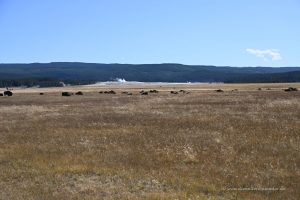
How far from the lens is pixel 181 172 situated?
1531cm

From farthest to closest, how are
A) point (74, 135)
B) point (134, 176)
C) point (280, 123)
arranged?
point (280, 123), point (74, 135), point (134, 176)

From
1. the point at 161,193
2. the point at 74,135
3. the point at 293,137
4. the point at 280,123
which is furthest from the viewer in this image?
the point at 280,123

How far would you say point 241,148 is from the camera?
19094 mm

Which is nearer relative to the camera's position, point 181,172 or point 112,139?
point 181,172

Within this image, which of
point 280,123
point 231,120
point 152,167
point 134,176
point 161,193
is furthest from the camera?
point 231,120

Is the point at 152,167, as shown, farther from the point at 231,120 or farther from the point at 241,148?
the point at 231,120

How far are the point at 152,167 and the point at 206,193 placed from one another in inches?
133

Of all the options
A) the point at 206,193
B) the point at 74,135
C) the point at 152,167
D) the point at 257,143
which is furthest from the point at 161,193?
the point at 74,135

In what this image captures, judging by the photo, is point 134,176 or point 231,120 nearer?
point 134,176

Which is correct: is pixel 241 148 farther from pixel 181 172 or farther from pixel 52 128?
pixel 52 128

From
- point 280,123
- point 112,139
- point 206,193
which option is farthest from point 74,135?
point 206,193

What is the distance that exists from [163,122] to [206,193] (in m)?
17.3

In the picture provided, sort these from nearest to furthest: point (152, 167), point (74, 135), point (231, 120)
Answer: point (152, 167), point (74, 135), point (231, 120)

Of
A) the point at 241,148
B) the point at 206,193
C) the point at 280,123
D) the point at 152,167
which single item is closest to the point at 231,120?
the point at 280,123
